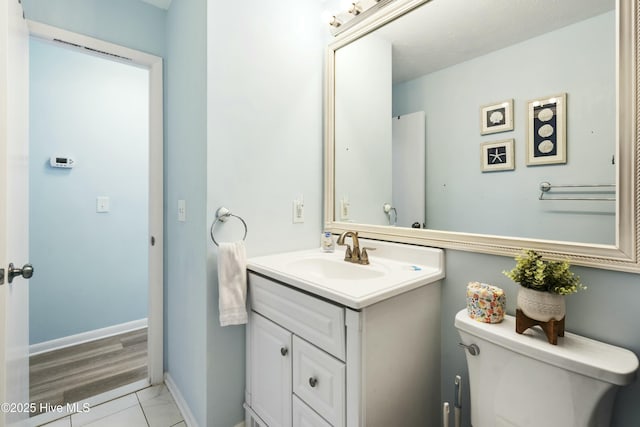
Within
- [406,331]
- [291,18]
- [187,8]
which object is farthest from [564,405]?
[187,8]

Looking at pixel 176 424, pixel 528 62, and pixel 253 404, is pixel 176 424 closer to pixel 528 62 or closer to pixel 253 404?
pixel 253 404

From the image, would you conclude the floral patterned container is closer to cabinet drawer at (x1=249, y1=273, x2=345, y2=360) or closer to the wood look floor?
cabinet drawer at (x1=249, y1=273, x2=345, y2=360)

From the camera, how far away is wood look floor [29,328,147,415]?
182cm

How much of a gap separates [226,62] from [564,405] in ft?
5.83

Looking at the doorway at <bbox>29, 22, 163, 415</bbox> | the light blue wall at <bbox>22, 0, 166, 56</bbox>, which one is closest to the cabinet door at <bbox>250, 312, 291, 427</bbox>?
the doorway at <bbox>29, 22, 163, 415</bbox>

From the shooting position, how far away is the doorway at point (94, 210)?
77.0 inches

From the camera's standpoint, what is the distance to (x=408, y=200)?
55.5 inches

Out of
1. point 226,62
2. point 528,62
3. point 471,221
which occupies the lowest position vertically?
point 471,221

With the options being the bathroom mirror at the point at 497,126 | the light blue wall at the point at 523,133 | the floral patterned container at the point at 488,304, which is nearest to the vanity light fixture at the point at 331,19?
the bathroom mirror at the point at 497,126

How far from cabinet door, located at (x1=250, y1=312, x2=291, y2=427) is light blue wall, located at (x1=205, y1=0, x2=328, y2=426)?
0.14 meters

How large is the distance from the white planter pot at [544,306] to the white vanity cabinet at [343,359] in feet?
1.19

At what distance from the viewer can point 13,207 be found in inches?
42.9

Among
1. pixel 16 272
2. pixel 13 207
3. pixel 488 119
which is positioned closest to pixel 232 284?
pixel 16 272

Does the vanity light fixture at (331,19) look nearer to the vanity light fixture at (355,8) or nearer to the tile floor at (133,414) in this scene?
the vanity light fixture at (355,8)
